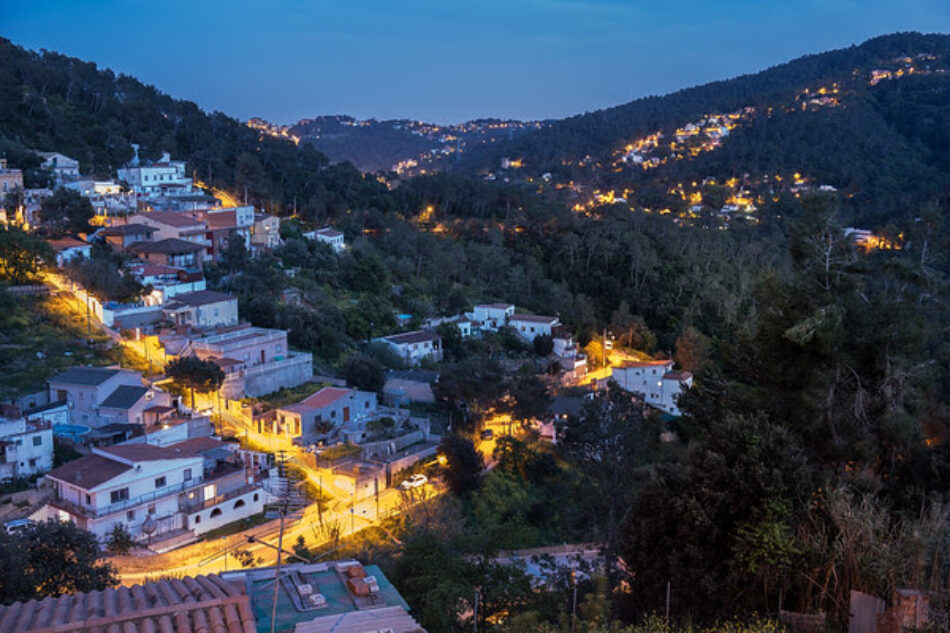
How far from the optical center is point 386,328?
25266mm

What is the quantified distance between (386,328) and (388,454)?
10.1 meters

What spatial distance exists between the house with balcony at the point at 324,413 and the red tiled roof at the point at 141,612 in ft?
36.4

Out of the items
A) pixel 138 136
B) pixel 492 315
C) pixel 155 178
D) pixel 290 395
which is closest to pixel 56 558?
pixel 290 395

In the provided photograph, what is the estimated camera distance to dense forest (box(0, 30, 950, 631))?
6.86 m

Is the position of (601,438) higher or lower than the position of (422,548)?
lower

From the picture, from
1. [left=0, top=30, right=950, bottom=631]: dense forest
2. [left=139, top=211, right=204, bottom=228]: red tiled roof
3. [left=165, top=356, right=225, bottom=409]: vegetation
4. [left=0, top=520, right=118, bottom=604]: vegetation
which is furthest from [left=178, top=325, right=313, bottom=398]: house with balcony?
[left=0, top=520, right=118, bottom=604]: vegetation

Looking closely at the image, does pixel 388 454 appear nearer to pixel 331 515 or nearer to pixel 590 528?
pixel 331 515

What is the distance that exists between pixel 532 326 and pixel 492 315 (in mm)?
1699

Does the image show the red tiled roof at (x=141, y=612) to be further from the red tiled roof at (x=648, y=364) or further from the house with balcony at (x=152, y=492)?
the red tiled roof at (x=648, y=364)

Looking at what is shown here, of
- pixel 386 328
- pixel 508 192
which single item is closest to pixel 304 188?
pixel 508 192

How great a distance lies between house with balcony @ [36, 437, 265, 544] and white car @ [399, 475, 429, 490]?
273 centimetres

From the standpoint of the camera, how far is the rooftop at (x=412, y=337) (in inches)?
919

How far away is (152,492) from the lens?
1233 cm

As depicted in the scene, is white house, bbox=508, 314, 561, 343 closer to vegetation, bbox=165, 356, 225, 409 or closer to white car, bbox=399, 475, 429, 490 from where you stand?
white car, bbox=399, 475, 429, 490
